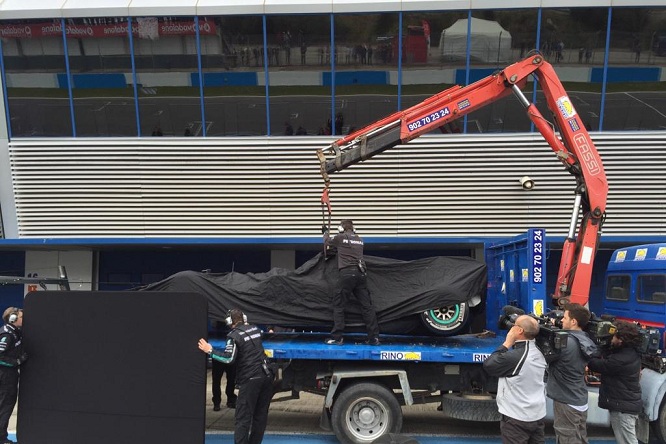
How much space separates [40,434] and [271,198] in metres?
8.95

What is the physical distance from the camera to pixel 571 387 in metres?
5.36

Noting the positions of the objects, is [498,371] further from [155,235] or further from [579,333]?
[155,235]

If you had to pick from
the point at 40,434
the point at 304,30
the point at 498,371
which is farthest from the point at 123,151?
the point at 498,371

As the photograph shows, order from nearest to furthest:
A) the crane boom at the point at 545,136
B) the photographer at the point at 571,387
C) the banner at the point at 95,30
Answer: the photographer at the point at 571,387, the crane boom at the point at 545,136, the banner at the point at 95,30

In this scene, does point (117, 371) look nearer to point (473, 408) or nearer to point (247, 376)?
point (247, 376)

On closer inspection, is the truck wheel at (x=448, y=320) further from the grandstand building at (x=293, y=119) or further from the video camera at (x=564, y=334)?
the grandstand building at (x=293, y=119)

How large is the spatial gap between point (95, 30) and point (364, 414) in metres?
11.5

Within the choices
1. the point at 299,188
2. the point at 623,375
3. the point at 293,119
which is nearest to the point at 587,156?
the point at 623,375

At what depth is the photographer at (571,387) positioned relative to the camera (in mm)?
5355

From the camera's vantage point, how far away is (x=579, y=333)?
548 cm

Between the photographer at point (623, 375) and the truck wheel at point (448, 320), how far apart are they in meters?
1.91

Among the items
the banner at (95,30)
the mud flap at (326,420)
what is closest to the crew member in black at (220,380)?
the mud flap at (326,420)

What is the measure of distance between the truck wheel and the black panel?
10.8 ft

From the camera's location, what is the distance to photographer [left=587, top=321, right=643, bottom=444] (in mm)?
5902
